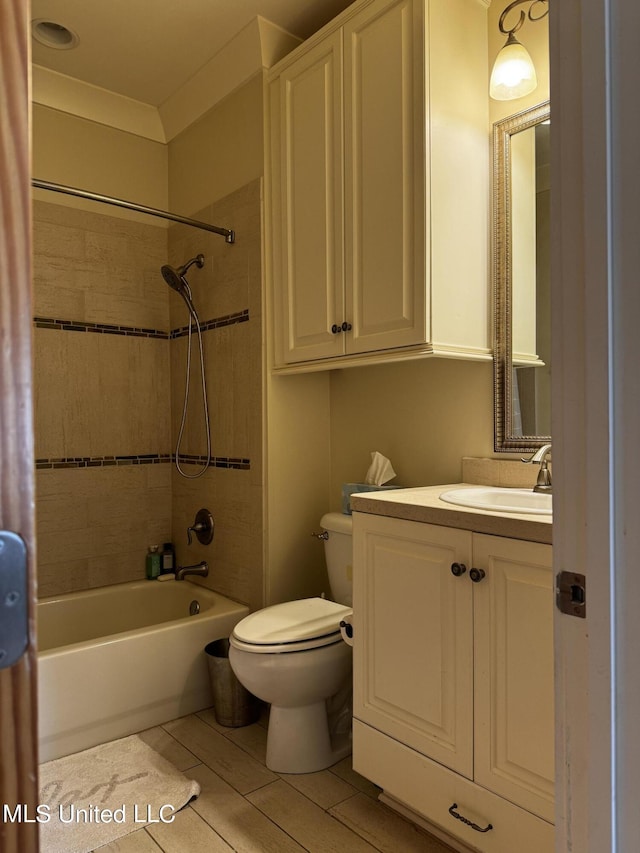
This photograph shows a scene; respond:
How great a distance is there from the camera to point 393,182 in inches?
74.8

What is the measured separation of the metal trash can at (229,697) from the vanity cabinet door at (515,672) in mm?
1076

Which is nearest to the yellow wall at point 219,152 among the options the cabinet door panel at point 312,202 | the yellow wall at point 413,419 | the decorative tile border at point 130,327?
the cabinet door panel at point 312,202

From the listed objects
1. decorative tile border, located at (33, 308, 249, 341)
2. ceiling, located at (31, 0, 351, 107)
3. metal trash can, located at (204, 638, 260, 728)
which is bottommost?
metal trash can, located at (204, 638, 260, 728)

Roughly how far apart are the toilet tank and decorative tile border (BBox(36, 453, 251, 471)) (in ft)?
1.54

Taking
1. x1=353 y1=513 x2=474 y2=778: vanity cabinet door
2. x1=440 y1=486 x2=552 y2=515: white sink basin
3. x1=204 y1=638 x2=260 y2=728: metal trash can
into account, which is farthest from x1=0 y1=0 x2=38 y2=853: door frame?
x1=204 y1=638 x2=260 y2=728: metal trash can

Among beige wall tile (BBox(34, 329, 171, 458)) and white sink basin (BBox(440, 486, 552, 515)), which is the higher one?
beige wall tile (BBox(34, 329, 171, 458))

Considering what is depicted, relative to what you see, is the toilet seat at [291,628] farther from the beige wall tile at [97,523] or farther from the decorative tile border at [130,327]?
the decorative tile border at [130,327]

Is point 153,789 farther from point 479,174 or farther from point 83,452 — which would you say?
point 479,174

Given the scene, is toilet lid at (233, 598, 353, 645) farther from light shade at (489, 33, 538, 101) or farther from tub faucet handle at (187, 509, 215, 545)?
light shade at (489, 33, 538, 101)

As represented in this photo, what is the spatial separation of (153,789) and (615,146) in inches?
79.0

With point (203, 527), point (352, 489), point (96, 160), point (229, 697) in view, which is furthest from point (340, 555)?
point (96, 160)

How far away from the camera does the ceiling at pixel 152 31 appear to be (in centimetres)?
221

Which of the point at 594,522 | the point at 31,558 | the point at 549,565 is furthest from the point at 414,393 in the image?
the point at 31,558

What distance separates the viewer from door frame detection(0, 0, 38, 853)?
0.43 meters
